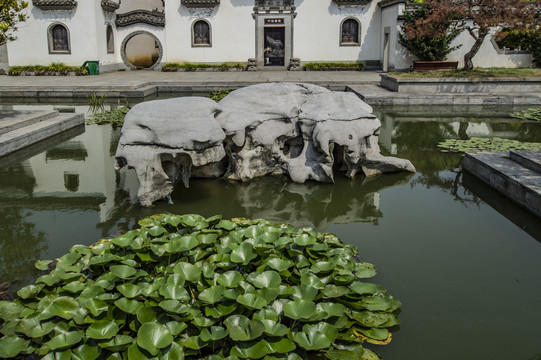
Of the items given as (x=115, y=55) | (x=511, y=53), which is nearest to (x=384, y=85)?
(x=511, y=53)

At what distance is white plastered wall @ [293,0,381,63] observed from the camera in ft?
79.4

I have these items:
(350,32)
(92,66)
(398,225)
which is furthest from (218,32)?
(398,225)

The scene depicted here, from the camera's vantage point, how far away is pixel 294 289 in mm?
3299

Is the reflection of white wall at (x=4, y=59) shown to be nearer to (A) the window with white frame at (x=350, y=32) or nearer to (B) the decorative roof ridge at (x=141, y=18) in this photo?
(B) the decorative roof ridge at (x=141, y=18)

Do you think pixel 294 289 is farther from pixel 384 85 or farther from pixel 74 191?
pixel 384 85

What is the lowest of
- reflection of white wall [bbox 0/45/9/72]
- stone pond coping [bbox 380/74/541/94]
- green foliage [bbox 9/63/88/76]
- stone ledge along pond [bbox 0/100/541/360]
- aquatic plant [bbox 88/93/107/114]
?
stone ledge along pond [bbox 0/100/541/360]

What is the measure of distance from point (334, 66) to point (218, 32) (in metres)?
6.00

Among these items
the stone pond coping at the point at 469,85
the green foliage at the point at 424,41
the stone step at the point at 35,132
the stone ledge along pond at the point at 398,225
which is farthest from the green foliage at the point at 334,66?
the stone ledge along pond at the point at 398,225

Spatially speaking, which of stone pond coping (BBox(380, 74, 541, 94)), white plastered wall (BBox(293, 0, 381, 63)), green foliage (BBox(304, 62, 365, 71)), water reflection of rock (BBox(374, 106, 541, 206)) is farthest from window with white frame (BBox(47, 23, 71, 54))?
water reflection of rock (BBox(374, 106, 541, 206))

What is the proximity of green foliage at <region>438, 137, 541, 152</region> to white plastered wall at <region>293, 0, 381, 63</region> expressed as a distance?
53.5 ft

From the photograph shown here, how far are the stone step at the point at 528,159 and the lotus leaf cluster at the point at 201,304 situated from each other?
340 cm

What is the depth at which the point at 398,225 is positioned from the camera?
5.25 meters

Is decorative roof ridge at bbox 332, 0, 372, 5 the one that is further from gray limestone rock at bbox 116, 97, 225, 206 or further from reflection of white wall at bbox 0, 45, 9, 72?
gray limestone rock at bbox 116, 97, 225, 206

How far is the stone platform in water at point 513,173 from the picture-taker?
5.57m
